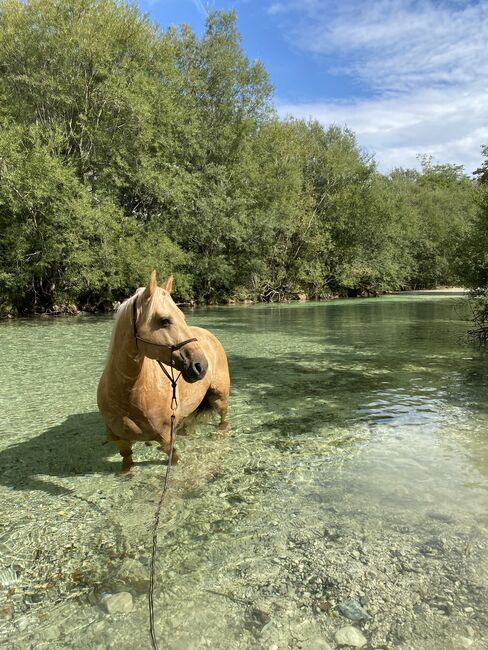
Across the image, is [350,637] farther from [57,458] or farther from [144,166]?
[144,166]

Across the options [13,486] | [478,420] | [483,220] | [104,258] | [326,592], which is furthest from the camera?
[104,258]

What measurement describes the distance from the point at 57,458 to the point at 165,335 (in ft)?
9.42

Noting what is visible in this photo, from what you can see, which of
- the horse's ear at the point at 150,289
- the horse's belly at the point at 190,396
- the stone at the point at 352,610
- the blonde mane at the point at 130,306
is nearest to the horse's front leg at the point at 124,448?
the horse's belly at the point at 190,396

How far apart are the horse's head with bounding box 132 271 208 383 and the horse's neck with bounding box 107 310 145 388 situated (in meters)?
0.12

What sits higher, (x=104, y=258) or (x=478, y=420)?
(x=104, y=258)

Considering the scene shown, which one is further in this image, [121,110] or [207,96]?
[207,96]

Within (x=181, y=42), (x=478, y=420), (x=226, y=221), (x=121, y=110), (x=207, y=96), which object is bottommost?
(x=478, y=420)

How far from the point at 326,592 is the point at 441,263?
6826 cm

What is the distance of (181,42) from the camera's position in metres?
33.6

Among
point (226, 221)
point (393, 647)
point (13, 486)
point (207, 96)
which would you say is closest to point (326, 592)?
point (393, 647)

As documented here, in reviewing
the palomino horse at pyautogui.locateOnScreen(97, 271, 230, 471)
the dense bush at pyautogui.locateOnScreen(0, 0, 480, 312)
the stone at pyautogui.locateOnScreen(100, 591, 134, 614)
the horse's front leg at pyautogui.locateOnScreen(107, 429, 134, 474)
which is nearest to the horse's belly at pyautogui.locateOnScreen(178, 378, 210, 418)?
the palomino horse at pyautogui.locateOnScreen(97, 271, 230, 471)

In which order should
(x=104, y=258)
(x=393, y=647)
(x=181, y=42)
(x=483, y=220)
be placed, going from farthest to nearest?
1. (x=181, y=42)
2. (x=104, y=258)
3. (x=483, y=220)
4. (x=393, y=647)

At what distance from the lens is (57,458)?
5332mm

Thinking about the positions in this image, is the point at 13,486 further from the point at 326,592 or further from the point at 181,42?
the point at 181,42
